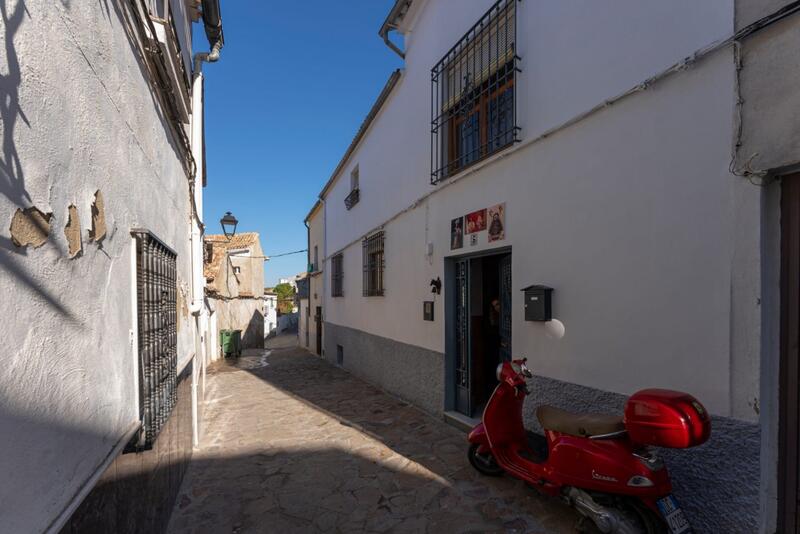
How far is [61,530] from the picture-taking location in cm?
141

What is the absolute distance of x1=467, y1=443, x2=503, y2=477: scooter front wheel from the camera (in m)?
4.02

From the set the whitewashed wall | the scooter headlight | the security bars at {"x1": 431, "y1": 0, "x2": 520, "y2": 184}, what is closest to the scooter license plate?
the scooter headlight

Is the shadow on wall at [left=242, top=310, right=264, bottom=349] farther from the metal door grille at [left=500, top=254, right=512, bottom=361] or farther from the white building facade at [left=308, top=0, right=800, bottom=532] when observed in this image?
the metal door grille at [left=500, top=254, right=512, bottom=361]

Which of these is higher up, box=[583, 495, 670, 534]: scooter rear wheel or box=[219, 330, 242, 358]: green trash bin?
box=[583, 495, 670, 534]: scooter rear wheel

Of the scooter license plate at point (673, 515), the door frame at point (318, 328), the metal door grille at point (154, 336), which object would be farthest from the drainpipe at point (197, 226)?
the door frame at point (318, 328)

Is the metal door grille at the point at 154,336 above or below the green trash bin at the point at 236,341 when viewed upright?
above

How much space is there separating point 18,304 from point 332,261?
38.3 ft

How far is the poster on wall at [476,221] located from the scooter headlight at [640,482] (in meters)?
2.98

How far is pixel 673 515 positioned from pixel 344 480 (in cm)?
282

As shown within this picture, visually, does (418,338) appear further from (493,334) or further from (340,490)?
(340,490)

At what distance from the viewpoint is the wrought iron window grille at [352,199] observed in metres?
10.2

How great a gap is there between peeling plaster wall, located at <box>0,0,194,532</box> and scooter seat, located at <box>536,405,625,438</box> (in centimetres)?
281

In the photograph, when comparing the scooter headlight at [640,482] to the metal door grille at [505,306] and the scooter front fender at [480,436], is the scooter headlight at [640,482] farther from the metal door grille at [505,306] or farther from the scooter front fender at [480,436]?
the metal door grille at [505,306]

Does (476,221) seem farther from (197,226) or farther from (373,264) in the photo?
(373,264)
